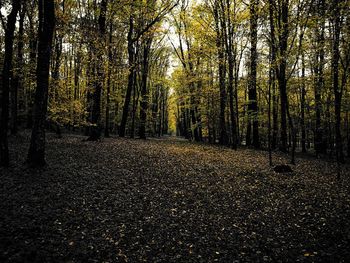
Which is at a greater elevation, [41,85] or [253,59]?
[253,59]

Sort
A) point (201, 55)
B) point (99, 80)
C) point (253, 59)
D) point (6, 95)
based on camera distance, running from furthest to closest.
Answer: point (201, 55), point (253, 59), point (99, 80), point (6, 95)

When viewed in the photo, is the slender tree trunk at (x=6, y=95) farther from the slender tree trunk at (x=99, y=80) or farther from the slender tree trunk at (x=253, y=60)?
the slender tree trunk at (x=253, y=60)

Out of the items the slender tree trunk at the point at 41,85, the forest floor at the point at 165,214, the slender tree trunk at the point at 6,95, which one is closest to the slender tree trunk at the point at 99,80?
the slender tree trunk at the point at 41,85

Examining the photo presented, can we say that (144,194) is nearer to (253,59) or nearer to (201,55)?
(253,59)

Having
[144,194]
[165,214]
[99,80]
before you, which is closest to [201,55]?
[99,80]

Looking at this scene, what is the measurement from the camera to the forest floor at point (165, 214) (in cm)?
520

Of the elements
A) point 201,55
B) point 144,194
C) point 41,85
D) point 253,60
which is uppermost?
point 201,55

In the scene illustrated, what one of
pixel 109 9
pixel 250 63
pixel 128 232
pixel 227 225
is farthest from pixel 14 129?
pixel 250 63

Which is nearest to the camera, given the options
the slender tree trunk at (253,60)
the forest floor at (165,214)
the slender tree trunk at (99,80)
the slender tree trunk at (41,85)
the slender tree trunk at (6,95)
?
the forest floor at (165,214)

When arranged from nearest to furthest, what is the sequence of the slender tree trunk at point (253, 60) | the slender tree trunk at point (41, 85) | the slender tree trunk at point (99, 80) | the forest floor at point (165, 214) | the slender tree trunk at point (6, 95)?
the forest floor at point (165, 214) → the slender tree trunk at point (6, 95) → the slender tree trunk at point (41, 85) → the slender tree trunk at point (99, 80) → the slender tree trunk at point (253, 60)

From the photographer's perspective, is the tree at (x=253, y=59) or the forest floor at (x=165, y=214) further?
the tree at (x=253, y=59)

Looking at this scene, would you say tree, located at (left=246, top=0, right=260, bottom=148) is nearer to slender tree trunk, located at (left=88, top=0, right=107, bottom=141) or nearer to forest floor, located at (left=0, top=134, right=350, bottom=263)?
forest floor, located at (left=0, top=134, right=350, bottom=263)

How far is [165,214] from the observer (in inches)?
283

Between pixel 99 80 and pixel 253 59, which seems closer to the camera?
pixel 99 80
